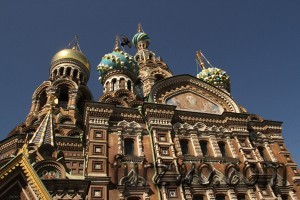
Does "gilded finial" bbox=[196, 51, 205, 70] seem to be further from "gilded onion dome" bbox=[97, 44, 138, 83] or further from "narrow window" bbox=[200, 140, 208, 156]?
"narrow window" bbox=[200, 140, 208, 156]

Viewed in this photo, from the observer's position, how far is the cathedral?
8383 mm

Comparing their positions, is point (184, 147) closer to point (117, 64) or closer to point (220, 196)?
point (220, 196)

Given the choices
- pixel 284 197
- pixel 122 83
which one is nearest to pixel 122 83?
pixel 122 83

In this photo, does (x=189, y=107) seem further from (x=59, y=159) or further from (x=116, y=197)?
(x=59, y=159)

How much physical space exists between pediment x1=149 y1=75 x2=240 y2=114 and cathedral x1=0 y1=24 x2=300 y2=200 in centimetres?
5

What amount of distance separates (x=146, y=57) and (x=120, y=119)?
16.9 meters

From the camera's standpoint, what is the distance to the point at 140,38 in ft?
104

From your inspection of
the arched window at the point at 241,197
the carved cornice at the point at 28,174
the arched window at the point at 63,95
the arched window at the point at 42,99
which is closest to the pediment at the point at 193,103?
the arched window at the point at 241,197

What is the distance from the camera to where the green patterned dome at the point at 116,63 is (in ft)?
63.8

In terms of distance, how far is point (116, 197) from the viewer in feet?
33.1

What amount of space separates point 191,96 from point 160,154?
15.1 ft

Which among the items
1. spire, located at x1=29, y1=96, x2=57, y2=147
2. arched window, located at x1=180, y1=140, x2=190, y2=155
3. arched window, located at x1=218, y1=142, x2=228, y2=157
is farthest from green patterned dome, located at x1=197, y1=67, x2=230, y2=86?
spire, located at x1=29, y1=96, x2=57, y2=147

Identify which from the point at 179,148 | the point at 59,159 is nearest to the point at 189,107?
the point at 179,148

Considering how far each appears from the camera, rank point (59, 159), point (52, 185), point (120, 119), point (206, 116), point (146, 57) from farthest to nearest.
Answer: point (146, 57)
point (206, 116)
point (120, 119)
point (59, 159)
point (52, 185)
